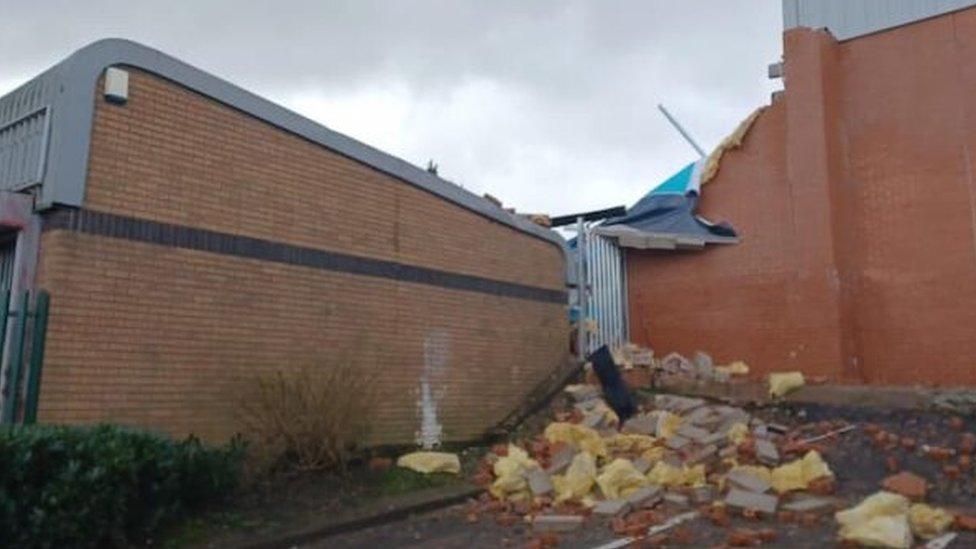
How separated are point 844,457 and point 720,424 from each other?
182cm

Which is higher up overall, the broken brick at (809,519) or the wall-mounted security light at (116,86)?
the wall-mounted security light at (116,86)

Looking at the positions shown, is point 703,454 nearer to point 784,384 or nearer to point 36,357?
point 784,384

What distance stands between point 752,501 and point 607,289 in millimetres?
8184

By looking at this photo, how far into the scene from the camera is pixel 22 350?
7863mm

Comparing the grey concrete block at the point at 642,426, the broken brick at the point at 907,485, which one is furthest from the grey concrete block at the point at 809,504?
the grey concrete block at the point at 642,426

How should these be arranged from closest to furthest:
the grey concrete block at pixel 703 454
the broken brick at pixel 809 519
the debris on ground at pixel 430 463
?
the broken brick at pixel 809 519
the grey concrete block at pixel 703 454
the debris on ground at pixel 430 463

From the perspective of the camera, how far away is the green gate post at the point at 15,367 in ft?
25.6

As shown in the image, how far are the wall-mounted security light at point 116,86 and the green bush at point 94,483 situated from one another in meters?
3.51

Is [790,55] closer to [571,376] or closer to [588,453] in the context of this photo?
[571,376]

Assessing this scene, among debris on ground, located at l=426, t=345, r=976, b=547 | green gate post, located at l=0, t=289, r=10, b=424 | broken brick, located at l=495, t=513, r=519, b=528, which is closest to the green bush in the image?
green gate post, located at l=0, t=289, r=10, b=424

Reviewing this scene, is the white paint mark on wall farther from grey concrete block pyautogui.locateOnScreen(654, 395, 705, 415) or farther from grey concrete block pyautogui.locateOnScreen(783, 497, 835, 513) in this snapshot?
grey concrete block pyautogui.locateOnScreen(783, 497, 835, 513)

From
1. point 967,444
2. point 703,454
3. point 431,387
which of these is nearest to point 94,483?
point 431,387

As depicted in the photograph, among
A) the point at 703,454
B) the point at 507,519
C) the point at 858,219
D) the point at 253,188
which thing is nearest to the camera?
the point at 507,519

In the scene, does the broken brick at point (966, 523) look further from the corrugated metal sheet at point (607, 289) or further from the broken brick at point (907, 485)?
the corrugated metal sheet at point (607, 289)
